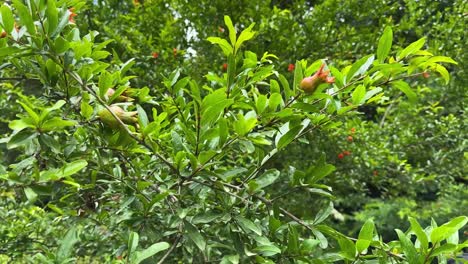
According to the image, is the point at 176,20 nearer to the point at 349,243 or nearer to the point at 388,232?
the point at 349,243

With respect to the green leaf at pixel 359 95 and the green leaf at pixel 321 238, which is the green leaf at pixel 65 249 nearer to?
the green leaf at pixel 321 238

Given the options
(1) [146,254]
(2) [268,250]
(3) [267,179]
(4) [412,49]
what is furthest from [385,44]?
(1) [146,254]

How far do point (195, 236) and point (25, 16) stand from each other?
539mm

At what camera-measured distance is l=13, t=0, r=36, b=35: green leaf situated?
804 mm

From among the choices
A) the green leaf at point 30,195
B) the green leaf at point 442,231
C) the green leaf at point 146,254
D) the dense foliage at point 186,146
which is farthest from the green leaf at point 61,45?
the green leaf at point 442,231

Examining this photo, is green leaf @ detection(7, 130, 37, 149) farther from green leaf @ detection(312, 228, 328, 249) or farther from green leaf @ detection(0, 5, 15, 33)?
green leaf @ detection(312, 228, 328, 249)

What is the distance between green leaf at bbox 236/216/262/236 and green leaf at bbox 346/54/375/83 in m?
0.38

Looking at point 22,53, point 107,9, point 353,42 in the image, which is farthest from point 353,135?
point 22,53

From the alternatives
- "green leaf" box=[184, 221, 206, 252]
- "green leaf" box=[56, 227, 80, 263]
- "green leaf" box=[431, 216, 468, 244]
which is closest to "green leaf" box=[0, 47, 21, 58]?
"green leaf" box=[56, 227, 80, 263]

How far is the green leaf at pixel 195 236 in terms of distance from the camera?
942mm

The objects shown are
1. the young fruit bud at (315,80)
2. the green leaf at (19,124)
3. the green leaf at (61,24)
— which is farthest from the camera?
the young fruit bud at (315,80)

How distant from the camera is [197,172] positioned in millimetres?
939

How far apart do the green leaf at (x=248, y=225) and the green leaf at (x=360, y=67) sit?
381mm

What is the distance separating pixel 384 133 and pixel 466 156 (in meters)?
0.52
